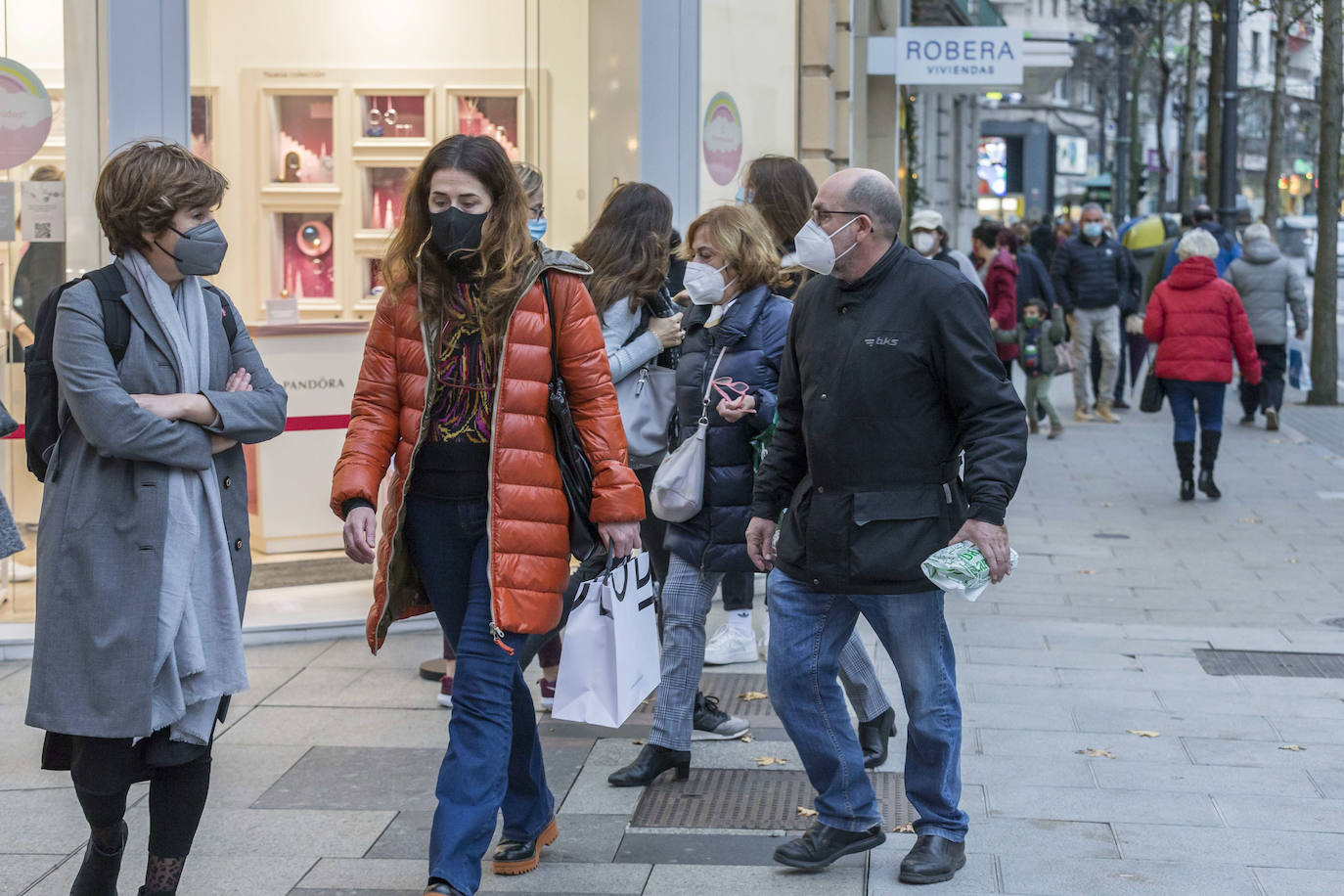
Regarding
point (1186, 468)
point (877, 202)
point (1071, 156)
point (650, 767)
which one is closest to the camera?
point (877, 202)

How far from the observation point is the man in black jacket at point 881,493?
13.6ft

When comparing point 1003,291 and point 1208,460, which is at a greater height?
point 1003,291

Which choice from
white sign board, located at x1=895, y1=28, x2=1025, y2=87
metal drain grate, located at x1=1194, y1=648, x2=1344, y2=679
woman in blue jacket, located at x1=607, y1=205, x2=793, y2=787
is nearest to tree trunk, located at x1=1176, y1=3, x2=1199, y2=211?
white sign board, located at x1=895, y1=28, x2=1025, y2=87

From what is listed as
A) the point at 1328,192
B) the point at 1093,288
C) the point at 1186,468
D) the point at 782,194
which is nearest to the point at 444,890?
the point at 782,194

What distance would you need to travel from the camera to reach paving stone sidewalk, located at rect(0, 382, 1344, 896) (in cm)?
443

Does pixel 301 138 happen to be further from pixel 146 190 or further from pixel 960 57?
pixel 960 57

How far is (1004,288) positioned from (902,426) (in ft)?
35.3

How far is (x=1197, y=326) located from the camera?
11.3m

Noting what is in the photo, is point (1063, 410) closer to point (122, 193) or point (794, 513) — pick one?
point (794, 513)

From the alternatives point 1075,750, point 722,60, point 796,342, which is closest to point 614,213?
point 796,342

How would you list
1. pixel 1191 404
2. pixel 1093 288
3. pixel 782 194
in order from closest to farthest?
pixel 782 194 → pixel 1191 404 → pixel 1093 288

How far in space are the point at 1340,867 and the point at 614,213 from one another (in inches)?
115

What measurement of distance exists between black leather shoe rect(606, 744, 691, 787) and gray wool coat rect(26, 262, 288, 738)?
1.88 meters

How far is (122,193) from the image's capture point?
12.2 ft
